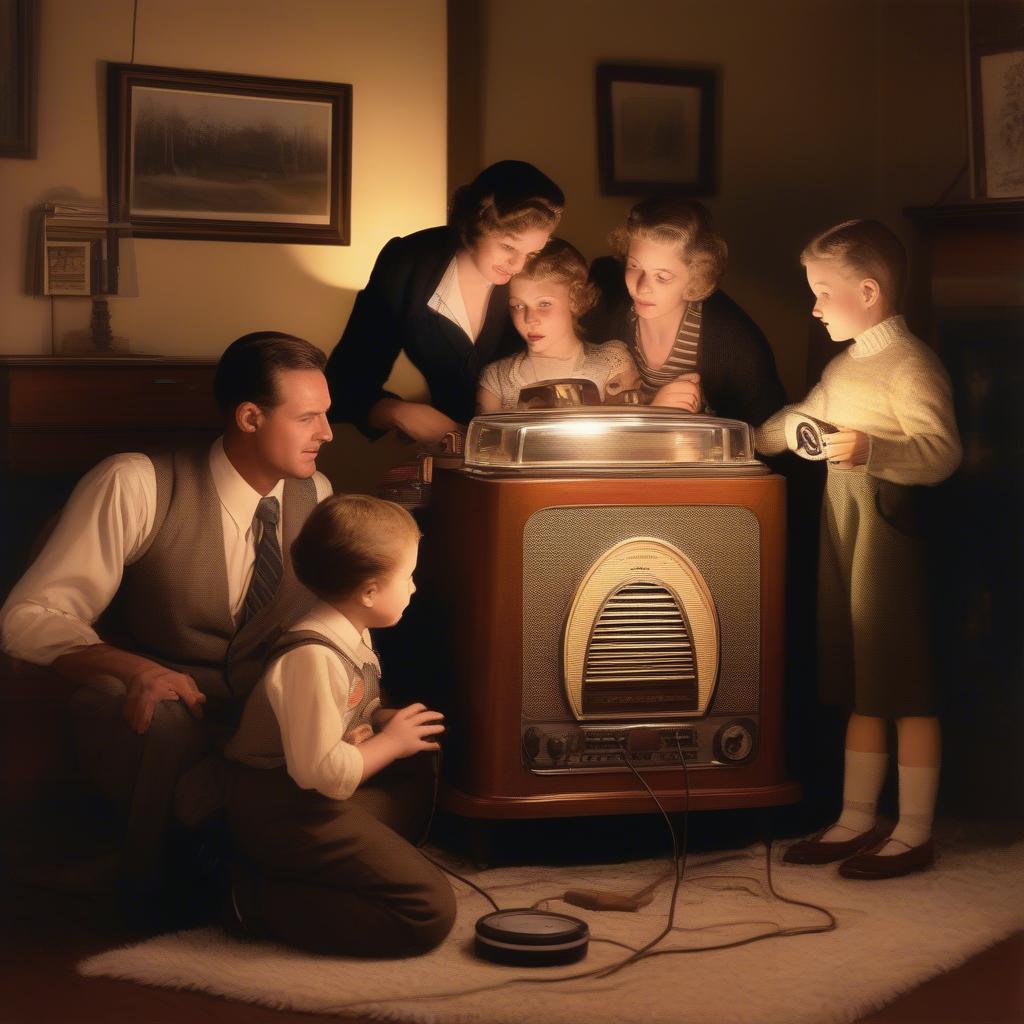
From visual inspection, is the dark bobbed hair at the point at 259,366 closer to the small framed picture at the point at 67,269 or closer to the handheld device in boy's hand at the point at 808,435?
the small framed picture at the point at 67,269

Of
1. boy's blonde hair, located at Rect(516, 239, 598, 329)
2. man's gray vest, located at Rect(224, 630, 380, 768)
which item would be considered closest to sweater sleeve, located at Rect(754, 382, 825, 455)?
boy's blonde hair, located at Rect(516, 239, 598, 329)

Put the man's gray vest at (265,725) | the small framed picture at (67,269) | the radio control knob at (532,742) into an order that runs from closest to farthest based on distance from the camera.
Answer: the man's gray vest at (265,725)
the radio control knob at (532,742)
the small framed picture at (67,269)

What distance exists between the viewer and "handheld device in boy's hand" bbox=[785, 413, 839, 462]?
2473 millimetres

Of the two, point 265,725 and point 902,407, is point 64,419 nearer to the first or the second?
point 265,725

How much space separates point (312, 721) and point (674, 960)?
0.62 m

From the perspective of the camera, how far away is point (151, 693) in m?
2.09

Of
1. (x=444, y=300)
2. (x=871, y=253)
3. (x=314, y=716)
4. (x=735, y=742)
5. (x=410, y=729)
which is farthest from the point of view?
(x=444, y=300)

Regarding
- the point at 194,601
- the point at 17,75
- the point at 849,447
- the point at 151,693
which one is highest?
the point at 17,75

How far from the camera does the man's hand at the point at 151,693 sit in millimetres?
2088

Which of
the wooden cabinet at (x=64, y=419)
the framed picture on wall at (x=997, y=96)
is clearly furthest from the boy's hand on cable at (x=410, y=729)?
the framed picture on wall at (x=997, y=96)

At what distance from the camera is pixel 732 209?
2746 millimetres

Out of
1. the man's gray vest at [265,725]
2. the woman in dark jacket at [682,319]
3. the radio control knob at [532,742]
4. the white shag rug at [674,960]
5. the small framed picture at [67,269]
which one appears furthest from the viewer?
the woman in dark jacket at [682,319]

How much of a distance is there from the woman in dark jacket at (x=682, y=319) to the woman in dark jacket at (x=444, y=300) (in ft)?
0.53

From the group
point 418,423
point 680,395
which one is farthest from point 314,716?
point 680,395
